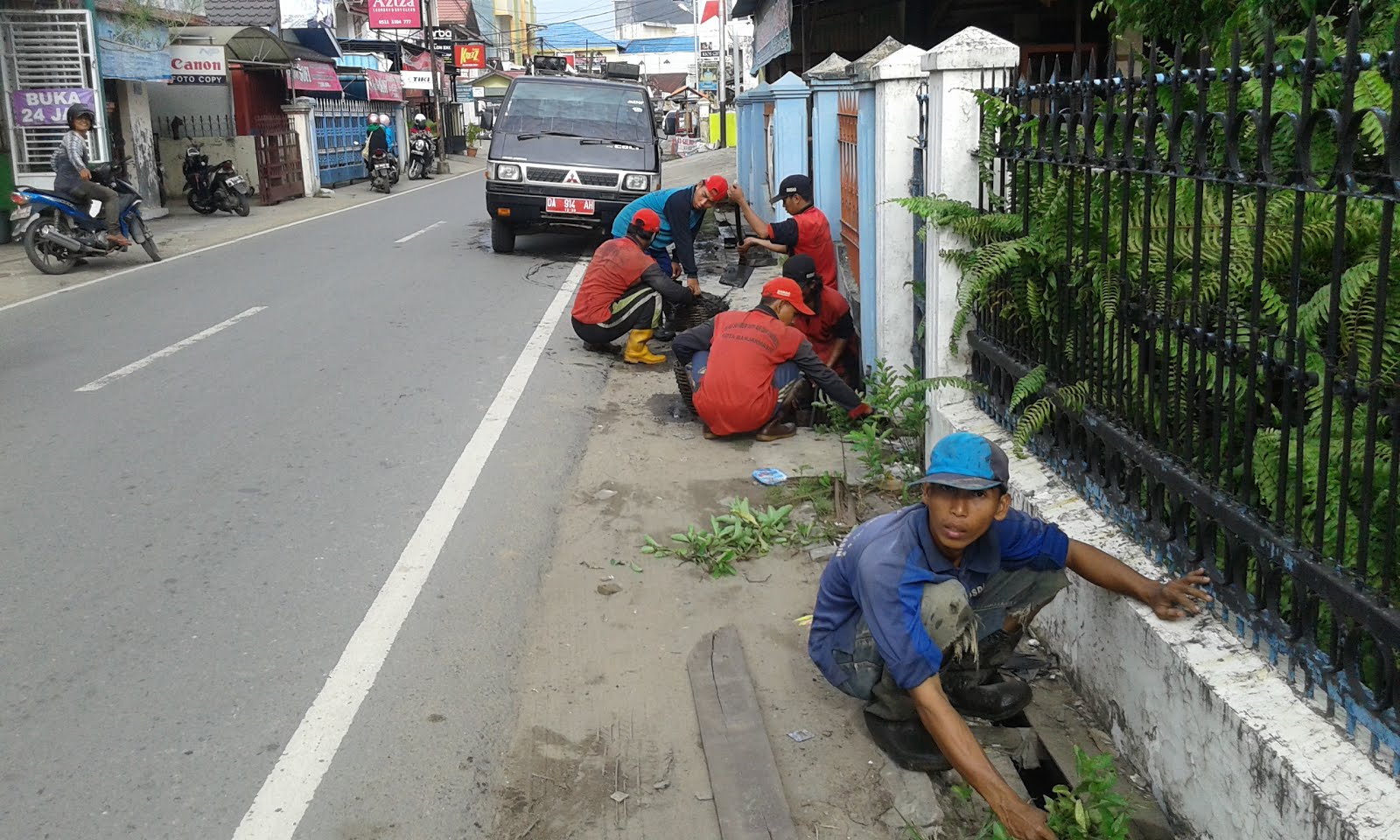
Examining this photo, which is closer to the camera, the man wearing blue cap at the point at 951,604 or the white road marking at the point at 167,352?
the man wearing blue cap at the point at 951,604

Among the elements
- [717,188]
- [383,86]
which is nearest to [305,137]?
[383,86]

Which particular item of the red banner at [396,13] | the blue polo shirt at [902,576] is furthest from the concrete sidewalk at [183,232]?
the blue polo shirt at [902,576]

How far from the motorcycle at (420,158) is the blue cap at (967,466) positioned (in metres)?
31.3

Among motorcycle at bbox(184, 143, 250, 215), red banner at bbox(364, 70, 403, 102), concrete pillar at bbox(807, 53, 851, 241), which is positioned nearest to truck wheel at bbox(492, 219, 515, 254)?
concrete pillar at bbox(807, 53, 851, 241)

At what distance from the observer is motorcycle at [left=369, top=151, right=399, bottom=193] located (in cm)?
2770

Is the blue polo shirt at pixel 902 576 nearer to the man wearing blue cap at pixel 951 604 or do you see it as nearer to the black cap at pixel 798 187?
the man wearing blue cap at pixel 951 604

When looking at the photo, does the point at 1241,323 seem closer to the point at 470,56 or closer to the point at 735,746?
the point at 735,746

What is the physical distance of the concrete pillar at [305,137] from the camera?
28.2 m

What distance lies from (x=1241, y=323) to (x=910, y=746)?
1.48 metres

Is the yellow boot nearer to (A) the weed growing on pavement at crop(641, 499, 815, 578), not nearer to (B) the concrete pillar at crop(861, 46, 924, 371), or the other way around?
(B) the concrete pillar at crop(861, 46, 924, 371)

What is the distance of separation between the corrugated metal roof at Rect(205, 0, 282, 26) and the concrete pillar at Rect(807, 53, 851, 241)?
24.9 m

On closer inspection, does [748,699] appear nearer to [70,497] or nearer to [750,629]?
[750,629]

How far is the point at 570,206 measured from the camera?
13938mm

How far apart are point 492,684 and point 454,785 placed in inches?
24.3
